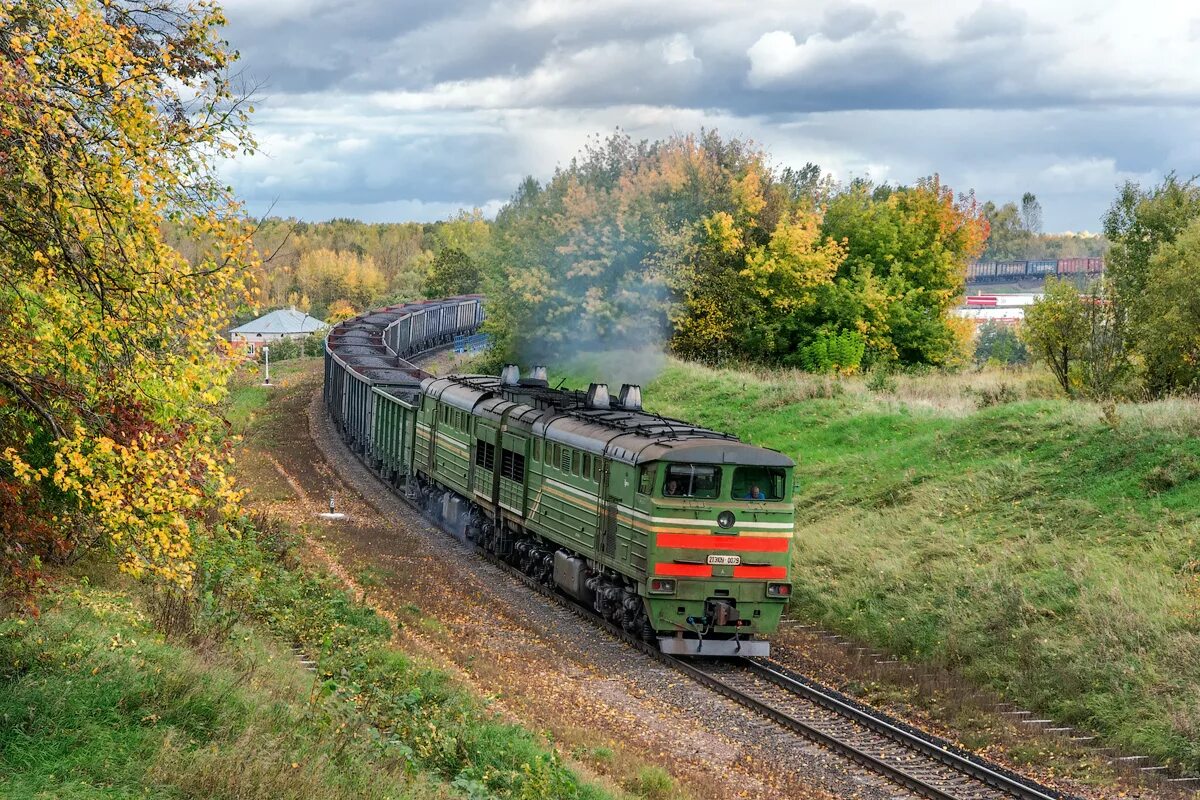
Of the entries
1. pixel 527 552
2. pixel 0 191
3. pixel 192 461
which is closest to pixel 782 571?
pixel 527 552

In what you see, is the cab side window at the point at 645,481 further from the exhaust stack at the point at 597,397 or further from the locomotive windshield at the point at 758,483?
the exhaust stack at the point at 597,397

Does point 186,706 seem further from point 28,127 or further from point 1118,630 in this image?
point 1118,630

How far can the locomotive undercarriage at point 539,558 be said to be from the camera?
1994cm

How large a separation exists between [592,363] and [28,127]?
31072mm

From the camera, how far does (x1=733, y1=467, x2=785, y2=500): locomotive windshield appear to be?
18438 millimetres

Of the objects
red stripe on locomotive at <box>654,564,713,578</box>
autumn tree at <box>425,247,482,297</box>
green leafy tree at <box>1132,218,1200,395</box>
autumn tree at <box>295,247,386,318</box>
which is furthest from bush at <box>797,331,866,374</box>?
autumn tree at <box>295,247,386,318</box>

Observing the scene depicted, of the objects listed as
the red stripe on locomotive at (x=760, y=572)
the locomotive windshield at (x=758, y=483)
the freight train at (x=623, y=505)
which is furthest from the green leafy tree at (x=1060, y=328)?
the red stripe on locomotive at (x=760, y=572)

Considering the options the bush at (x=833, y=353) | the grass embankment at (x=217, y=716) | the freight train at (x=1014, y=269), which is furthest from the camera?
the freight train at (x=1014, y=269)

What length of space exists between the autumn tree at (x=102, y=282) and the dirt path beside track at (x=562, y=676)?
18.8 feet

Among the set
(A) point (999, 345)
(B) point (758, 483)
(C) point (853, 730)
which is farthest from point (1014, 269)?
(C) point (853, 730)

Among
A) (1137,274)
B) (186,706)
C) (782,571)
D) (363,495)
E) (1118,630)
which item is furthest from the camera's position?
(1137,274)

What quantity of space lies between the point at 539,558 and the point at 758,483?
662cm

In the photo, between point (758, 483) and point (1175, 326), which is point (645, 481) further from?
point (1175, 326)

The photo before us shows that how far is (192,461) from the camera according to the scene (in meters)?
11.0
